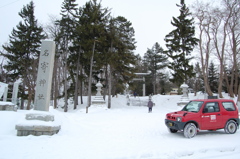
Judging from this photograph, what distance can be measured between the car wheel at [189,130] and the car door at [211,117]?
452 mm

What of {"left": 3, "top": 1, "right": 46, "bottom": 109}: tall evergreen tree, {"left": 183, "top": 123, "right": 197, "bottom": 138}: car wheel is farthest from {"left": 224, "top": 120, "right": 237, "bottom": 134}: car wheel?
{"left": 3, "top": 1, "right": 46, "bottom": 109}: tall evergreen tree

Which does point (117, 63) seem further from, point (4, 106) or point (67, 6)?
point (4, 106)

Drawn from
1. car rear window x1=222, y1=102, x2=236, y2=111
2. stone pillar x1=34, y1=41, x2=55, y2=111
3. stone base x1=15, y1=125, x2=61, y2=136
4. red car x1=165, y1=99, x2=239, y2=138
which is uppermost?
stone pillar x1=34, y1=41, x2=55, y2=111

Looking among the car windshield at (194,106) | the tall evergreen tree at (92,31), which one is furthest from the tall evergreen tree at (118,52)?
the car windshield at (194,106)

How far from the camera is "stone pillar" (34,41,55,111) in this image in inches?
331

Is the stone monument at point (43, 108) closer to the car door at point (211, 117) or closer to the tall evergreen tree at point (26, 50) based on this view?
the car door at point (211, 117)

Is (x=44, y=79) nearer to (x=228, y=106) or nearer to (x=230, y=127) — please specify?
(x=228, y=106)

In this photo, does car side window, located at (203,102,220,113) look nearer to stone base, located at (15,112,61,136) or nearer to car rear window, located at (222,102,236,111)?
car rear window, located at (222,102,236,111)

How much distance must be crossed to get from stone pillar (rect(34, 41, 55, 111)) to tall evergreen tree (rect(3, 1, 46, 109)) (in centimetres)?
1662

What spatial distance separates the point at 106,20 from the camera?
25.9 meters

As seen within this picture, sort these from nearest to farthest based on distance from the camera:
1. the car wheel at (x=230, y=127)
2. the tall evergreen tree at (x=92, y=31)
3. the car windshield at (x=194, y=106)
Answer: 1. the car windshield at (x=194, y=106)
2. the car wheel at (x=230, y=127)
3. the tall evergreen tree at (x=92, y=31)

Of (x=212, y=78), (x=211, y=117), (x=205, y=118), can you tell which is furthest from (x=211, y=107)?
(x=212, y=78)

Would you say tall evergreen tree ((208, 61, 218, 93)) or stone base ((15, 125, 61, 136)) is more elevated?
tall evergreen tree ((208, 61, 218, 93))

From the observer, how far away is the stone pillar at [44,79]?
27.6 feet
